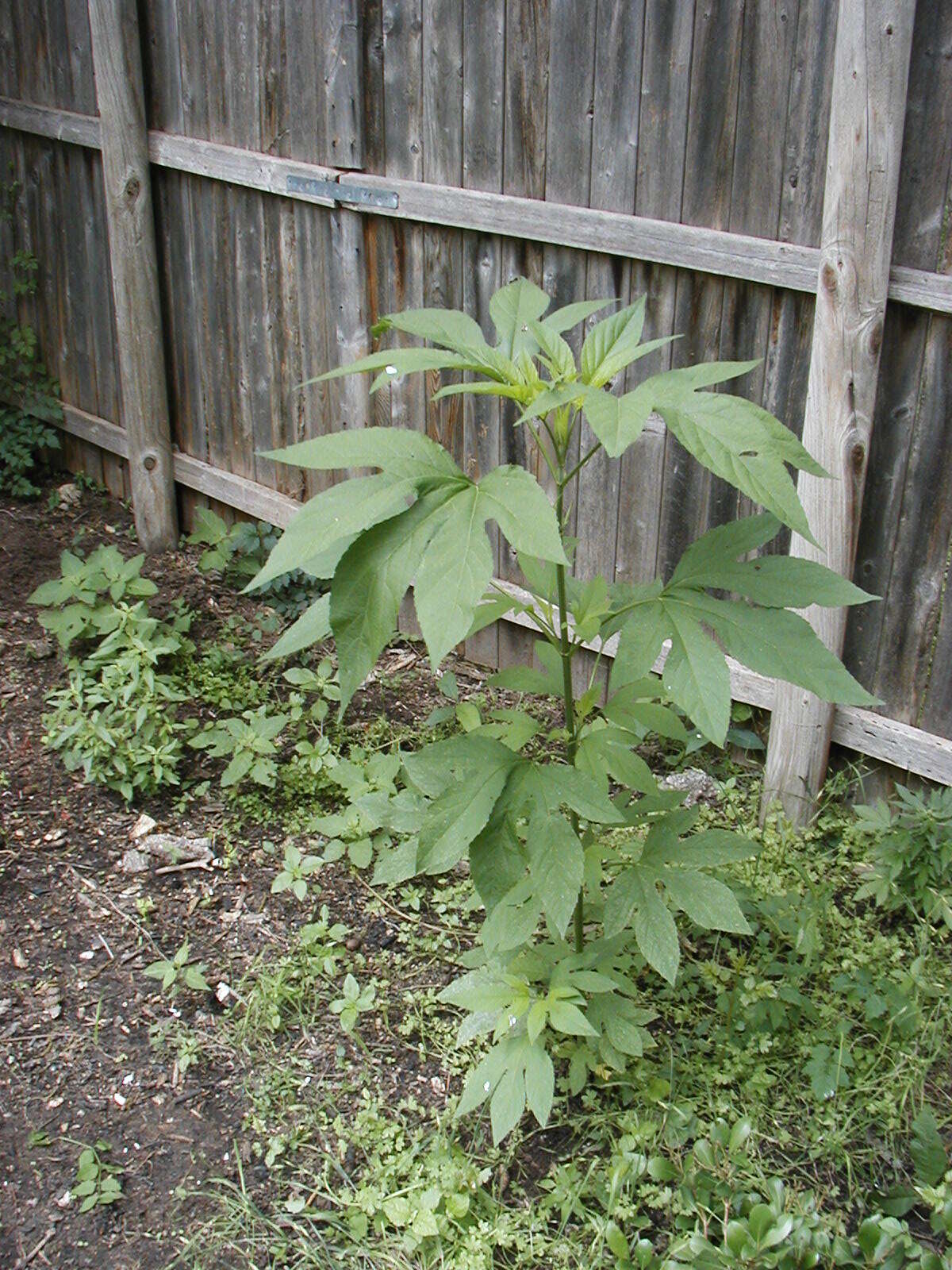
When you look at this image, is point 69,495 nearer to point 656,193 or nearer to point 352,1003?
point 656,193

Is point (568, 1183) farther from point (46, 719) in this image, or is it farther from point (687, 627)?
point (46, 719)

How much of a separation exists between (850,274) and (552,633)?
1.34 meters

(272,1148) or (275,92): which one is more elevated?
(275,92)

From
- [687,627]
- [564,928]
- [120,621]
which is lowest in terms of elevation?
[120,621]

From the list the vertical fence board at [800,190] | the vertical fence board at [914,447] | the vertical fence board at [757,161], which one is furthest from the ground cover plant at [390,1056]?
the vertical fence board at [757,161]

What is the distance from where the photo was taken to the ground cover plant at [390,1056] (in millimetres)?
2875

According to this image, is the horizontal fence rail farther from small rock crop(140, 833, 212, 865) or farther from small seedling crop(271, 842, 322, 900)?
small rock crop(140, 833, 212, 865)

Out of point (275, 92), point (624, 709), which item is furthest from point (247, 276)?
point (624, 709)

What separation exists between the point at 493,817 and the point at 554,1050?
0.82 meters

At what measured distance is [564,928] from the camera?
2.50 metres

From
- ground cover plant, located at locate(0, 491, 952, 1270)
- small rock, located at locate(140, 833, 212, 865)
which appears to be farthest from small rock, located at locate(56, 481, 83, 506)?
small rock, located at locate(140, 833, 212, 865)

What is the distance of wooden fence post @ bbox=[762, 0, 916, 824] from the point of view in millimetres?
3307

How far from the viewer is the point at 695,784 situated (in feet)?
14.0

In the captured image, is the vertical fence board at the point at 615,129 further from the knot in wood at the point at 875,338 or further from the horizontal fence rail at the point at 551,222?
the knot in wood at the point at 875,338
